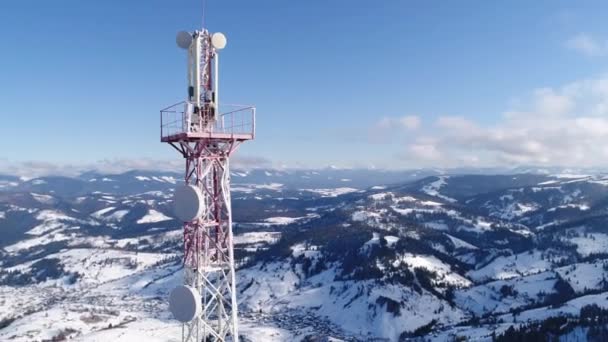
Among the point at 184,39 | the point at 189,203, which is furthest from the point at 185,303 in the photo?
the point at 184,39

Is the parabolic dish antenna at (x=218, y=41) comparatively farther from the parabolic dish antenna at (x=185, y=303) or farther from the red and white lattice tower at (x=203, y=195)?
the parabolic dish antenna at (x=185, y=303)

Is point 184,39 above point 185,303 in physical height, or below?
above

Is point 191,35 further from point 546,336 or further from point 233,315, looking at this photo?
point 546,336

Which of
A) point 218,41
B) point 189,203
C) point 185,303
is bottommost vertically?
point 185,303

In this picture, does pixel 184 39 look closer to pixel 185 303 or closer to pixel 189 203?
pixel 189 203

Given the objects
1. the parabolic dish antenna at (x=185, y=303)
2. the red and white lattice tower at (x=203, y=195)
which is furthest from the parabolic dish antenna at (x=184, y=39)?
the parabolic dish antenna at (x=185, y=303)

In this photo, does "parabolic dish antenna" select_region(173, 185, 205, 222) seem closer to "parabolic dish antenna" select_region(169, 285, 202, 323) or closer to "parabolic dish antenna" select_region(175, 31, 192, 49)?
"parabolic dish antenna" select_region(169, 285, 202, 323)
